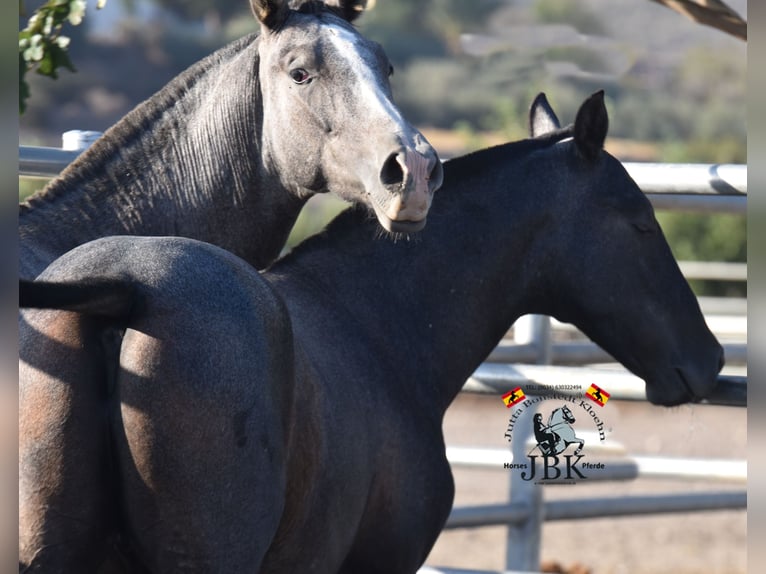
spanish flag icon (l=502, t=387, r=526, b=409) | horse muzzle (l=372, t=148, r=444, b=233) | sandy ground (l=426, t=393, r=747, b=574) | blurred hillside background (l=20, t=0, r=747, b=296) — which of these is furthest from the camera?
blurred hillside background (l=20, t=0, r=747, b=296)

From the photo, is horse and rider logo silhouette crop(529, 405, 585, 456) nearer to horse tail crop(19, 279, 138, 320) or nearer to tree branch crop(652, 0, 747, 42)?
horse tail crop(19, 279, 138, 320)

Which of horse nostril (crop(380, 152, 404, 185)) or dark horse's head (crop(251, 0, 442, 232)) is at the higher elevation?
dark horse's head (crop(251, 0, 442, 232))

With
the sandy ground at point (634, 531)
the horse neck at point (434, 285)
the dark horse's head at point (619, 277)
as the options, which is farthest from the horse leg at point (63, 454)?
the sandy ground at point (634, 531)

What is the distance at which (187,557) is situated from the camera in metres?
1.97

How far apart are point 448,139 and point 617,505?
3537 cm

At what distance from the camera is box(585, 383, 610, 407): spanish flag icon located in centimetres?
349

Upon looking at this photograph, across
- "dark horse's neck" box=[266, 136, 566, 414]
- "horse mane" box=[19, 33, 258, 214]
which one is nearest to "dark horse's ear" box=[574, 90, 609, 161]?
"dark horse's neck" box=[266, 136, 566, 414]

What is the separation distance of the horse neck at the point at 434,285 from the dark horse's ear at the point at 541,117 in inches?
18.8

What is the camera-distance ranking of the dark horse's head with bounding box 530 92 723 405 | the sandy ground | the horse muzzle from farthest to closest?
the sandy ground < the dark horse's head with bounding box 530 92 723 405 < the horse muzzle

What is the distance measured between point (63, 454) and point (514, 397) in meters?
2.03

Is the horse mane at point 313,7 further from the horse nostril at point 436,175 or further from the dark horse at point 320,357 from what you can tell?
the horse nostril at point 436,175

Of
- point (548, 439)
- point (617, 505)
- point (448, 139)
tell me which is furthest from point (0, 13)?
point (448, 139)

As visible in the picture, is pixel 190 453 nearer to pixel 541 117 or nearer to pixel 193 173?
pixel 193 173

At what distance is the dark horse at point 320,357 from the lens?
1952 millimetres
